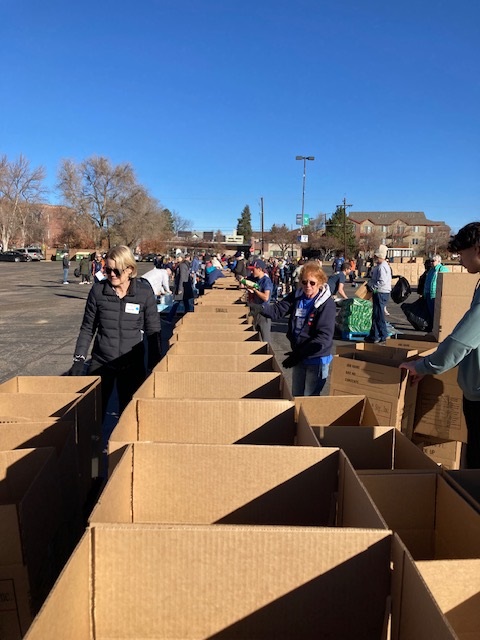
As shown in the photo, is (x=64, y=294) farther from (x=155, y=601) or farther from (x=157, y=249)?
(x=157, y=249)

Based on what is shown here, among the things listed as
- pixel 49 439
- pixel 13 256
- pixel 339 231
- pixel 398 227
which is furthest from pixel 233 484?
pixel 398 227

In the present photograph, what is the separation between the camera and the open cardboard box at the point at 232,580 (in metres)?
1.15

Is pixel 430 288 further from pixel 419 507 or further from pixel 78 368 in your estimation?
pixel 419 507

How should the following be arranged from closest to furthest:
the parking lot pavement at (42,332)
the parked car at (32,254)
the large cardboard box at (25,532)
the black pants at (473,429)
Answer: the large cardboard box at (25,532) < the black pants at (473,429) < the parking lot pavement at (42,332) < the parked car at (32,254)

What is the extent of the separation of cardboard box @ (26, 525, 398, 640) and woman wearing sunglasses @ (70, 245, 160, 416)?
7.95 feet

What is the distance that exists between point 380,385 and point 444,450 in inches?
25.3

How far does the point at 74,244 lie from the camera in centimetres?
7294

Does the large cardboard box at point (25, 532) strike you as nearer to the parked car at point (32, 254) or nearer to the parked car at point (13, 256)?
the parked car at point (13, 256)

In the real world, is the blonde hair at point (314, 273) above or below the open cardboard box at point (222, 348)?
above

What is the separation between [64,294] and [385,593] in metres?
20.0

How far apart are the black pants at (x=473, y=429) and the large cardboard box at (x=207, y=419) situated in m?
1.05

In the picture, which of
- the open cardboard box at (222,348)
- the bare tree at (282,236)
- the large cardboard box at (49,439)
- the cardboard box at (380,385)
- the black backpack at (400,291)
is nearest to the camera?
the large cardboard box at (49,439)

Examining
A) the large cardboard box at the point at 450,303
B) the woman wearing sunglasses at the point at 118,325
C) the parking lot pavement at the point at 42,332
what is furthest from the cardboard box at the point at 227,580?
the parking lot pavement at the point at 42,332

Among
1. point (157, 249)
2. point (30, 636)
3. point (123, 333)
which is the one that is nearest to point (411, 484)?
point (30, 636)
